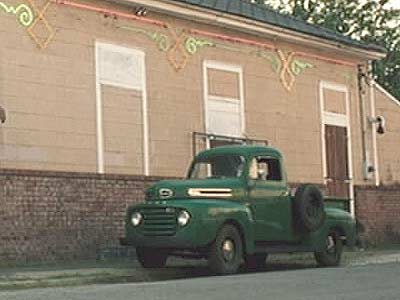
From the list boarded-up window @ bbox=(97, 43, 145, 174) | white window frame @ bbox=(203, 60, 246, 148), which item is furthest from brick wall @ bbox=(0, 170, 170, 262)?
white window frame @ bbox=(203, 60, 246, 148)

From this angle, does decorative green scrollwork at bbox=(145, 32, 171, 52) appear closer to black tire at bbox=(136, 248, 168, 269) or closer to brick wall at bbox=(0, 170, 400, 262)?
brick wall at bbox=(0, 170, 400, 262)

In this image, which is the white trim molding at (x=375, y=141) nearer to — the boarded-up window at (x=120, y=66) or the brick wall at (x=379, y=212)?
the brick wall at (x=379, y=212)

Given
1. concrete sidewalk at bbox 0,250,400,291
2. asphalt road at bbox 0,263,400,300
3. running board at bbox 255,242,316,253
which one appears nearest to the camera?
asphalt road at bbox 0,263,400,300

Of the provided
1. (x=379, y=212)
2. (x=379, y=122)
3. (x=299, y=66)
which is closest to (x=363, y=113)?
(x=379, y=122)

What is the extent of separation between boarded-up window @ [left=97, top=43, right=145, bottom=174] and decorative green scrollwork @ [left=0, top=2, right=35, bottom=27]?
1.91 metres

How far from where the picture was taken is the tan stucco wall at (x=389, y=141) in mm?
29188

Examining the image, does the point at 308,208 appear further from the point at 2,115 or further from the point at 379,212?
the point at 379,212

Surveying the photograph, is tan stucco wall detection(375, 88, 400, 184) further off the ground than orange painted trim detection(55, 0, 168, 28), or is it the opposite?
orange painted trim detection(55, 0, 168, 28)

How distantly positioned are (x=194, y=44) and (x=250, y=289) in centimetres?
1062

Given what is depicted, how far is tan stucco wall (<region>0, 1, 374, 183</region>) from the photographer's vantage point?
18719 millimetres

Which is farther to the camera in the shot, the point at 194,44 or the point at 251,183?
the point at 194,44

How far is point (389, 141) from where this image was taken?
29578 millimetres

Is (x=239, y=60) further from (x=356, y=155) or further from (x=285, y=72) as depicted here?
(x=356, y=155)

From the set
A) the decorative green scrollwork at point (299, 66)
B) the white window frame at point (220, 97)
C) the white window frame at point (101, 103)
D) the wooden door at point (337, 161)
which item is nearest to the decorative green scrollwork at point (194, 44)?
the white window frame at point (220, 97)
